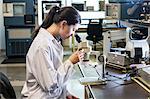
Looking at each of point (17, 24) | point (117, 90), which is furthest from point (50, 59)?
point (17, 24)

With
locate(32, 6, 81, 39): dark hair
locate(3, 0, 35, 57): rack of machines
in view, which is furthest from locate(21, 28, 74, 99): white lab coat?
locate(3, 0, 35, 57): rack of machines

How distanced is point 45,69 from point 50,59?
94 mm

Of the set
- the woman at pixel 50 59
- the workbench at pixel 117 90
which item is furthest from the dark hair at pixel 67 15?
the workbench at pixel 117 90

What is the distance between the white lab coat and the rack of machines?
4.98 m

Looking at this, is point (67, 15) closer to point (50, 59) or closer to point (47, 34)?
point (47, 34)

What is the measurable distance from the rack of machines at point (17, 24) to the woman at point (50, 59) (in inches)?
195

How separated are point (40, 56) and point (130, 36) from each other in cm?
136

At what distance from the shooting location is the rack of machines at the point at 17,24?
673 centimetres

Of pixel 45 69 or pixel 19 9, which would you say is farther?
pixel 19 9

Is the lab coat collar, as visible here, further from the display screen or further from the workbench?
the display screen

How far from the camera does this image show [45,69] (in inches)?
65.9

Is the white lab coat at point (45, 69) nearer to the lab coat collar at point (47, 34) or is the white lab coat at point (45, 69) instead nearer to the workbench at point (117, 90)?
the lab coat collar at point (47, 34)

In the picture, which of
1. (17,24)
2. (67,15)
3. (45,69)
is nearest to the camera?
(45,69)

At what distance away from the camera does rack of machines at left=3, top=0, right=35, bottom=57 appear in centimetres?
673
